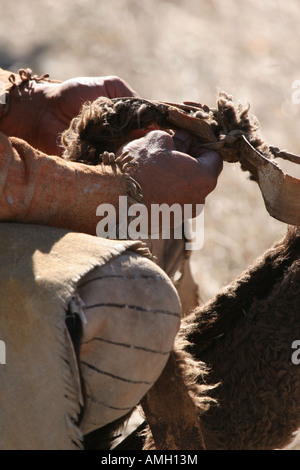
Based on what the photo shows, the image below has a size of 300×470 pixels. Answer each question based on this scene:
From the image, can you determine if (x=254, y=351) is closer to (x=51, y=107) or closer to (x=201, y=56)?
(x=51, y=107)

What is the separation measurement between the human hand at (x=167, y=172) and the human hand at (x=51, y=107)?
0.24 metres

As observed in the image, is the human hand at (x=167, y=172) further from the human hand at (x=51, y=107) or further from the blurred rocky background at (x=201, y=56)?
the blurred rocky background at (x=201, y=56)

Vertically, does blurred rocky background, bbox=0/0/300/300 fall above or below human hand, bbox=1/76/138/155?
above

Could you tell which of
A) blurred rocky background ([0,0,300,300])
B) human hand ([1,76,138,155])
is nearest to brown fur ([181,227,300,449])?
human hand ([1,76,138,155])

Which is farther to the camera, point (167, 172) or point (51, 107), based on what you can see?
point (51, 107)

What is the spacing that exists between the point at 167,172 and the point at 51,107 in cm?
41

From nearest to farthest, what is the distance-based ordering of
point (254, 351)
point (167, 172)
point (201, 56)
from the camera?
point (167, 172) < point (254, 351) < point (201, 56)

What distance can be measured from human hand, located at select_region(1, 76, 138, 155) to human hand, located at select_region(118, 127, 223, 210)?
0.24 meters

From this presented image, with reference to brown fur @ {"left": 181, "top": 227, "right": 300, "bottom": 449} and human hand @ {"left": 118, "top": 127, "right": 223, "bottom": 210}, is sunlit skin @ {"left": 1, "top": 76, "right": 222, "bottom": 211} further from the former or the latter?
brown fur @ {"left": 181, "top": 227, "right": 300, "bottom": 449}

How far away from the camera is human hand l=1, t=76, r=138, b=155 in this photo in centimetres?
152

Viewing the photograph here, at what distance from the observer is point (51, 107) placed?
1.55m

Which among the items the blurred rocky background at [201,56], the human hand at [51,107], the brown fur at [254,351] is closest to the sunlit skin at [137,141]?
the human hand at [51,107]

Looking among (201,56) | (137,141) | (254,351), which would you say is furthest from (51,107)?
(201,56)
